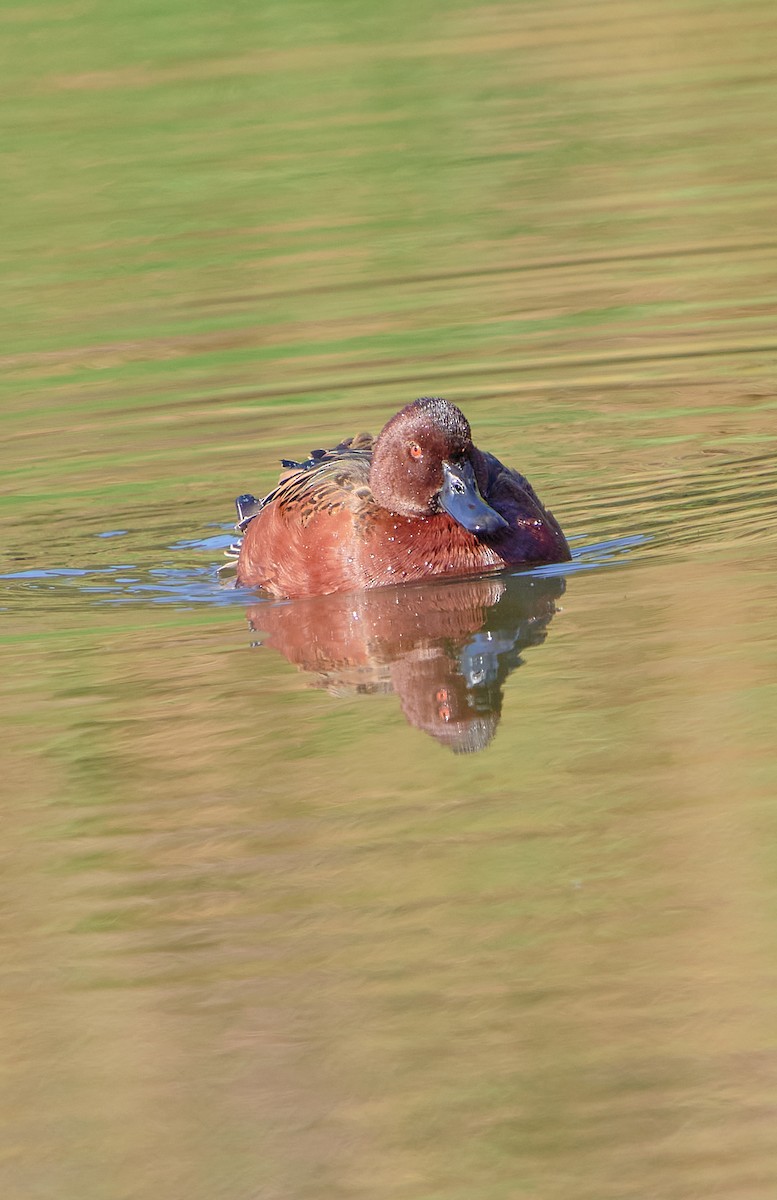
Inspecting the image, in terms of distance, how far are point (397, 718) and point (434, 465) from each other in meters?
1.73

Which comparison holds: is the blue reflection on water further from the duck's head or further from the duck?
the duck's head

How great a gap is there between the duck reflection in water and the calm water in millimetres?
25

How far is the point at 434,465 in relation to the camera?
832 cm

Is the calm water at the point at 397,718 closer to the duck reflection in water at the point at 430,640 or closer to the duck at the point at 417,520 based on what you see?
the duck reflection in water at the point at 430,640

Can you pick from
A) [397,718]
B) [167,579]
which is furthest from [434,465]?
[397,718]

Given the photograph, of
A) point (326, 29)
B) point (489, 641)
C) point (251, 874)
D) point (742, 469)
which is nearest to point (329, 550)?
point (489, 641)

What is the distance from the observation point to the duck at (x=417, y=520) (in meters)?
8.27

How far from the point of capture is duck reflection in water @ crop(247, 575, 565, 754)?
692cm

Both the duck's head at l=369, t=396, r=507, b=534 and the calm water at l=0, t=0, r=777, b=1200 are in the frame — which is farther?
the duck's head at l=369, t=396, r=507, b=534

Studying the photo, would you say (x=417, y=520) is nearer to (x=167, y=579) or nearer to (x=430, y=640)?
(x=430, y=640)

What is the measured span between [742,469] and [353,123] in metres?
10.6

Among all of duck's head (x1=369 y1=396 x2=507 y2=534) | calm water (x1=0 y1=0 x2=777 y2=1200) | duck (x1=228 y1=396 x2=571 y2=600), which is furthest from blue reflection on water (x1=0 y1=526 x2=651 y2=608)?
duck's head (x1=369 y1=396 x2=507 y2=534)

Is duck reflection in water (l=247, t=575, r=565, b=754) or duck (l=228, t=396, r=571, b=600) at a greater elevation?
duck (l=228, t=396, r=571, b=600)

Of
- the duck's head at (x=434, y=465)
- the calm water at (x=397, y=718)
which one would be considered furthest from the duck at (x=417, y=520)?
the calm water at (x=397, y=718)
